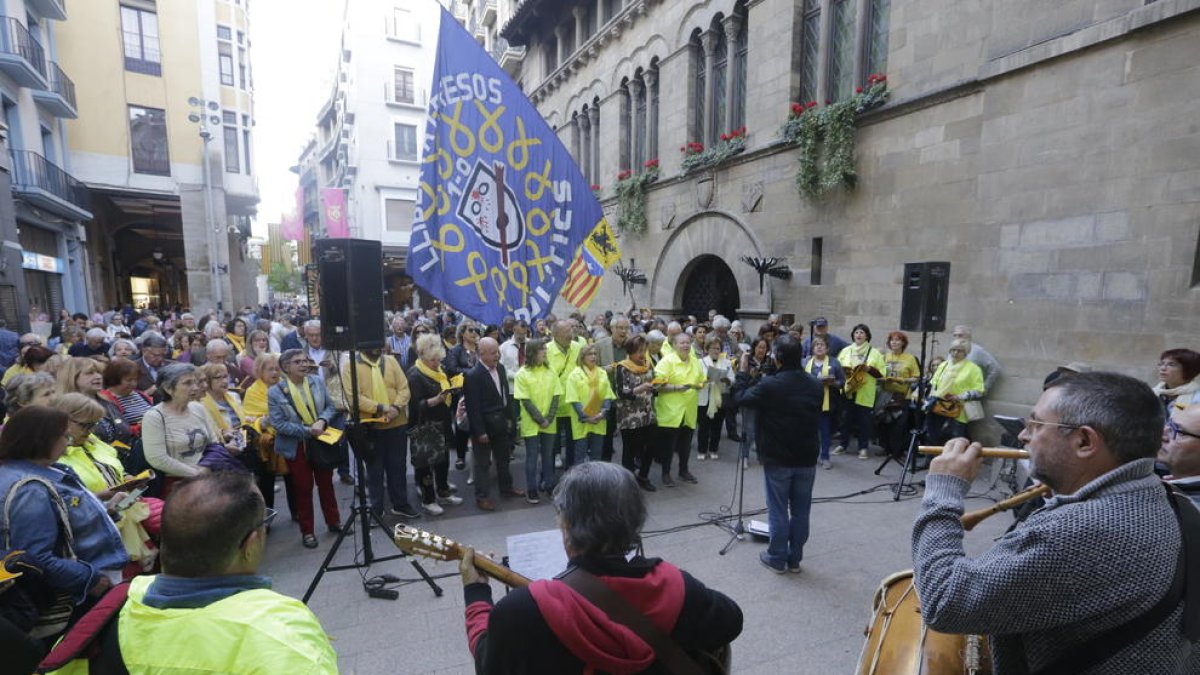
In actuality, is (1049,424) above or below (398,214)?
below

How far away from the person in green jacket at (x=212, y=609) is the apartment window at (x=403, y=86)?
38724 mm

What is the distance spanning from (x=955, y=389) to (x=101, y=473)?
27.6 feet

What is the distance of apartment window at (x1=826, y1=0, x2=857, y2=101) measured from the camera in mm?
9137

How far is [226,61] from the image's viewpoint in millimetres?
23125

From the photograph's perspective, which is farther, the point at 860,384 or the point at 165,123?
the point at 165,123

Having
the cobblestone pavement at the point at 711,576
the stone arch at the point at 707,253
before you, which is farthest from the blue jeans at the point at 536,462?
the stone arch at the point at 707,253

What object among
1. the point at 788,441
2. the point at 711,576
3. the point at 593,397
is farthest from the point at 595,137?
the point at 711,576

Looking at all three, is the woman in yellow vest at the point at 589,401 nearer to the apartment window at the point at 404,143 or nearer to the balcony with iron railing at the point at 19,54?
the balcony with iron railing at the point at 19,54

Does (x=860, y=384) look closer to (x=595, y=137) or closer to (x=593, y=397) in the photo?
(x=593, y=397)

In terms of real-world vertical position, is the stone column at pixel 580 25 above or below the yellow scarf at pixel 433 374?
above

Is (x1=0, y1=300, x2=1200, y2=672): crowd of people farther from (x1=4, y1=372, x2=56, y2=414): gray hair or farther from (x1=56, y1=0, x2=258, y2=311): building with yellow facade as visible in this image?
(x1=56, y1=0, x2=258, y2=311): building with yellow facade

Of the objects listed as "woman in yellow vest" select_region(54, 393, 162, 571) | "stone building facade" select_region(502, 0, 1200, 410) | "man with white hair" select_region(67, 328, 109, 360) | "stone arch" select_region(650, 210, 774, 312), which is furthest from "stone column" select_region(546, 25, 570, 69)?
"woman in yellow vest" select_region(54, 393, 162, 571)

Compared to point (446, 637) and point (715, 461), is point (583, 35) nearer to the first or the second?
point (715, 461)

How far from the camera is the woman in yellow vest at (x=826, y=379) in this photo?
Answer: 281 inches
